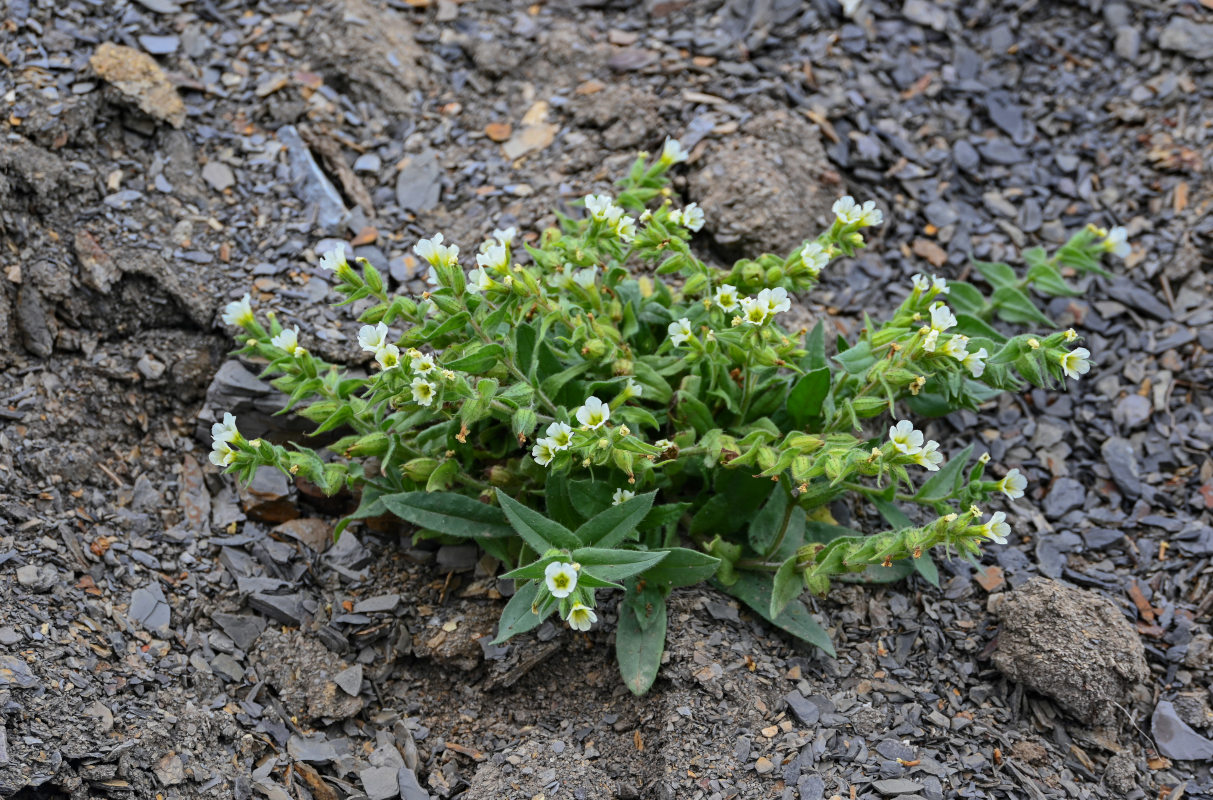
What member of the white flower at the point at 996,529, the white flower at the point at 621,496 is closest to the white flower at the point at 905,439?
the white flower at the point at 996,529

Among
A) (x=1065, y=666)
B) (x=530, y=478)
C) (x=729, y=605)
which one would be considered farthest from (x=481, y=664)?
(x=1065, y=666)

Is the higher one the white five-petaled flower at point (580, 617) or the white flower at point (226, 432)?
the white flower at point (226, 432)

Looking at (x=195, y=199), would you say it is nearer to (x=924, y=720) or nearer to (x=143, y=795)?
(x=143, y=795)

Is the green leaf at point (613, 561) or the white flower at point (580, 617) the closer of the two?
the white flower at point (580, 617)

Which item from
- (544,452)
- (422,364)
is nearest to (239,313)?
(422,364)

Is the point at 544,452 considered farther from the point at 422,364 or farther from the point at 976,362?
the point at 976,362

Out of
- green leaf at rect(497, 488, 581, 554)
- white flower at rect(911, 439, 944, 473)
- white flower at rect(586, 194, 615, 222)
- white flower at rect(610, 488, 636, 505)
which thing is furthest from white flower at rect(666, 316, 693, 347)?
white flower at rect(911, 439, 944, 473)

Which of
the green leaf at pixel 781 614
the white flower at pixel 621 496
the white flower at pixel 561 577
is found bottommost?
the green leaf at pixel 781 614

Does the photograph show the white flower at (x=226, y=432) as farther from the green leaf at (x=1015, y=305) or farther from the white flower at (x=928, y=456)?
the green leaf at (x=1015, y=305)

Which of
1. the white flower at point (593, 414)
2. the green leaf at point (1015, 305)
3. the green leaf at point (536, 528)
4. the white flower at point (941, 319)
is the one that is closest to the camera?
the white flower at point (593, 414)
